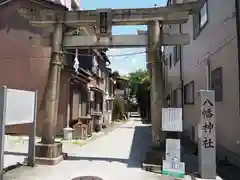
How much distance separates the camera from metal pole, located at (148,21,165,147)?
25.3ft

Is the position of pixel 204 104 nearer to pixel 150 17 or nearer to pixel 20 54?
pixel 150 17

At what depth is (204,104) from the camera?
6.81 metres

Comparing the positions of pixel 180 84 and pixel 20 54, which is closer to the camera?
pixel 20 54

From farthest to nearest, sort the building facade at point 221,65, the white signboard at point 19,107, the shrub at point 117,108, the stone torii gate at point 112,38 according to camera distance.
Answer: the shrub at point 117,108, the stone torii gate at point 112,38, the building facade at point 221,65, the white signboard at point 19,107

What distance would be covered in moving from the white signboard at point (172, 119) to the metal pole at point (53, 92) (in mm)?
3597

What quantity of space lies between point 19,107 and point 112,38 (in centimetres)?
371

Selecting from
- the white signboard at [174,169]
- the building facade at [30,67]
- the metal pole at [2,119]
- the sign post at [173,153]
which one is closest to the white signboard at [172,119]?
the sign post at [173,153]

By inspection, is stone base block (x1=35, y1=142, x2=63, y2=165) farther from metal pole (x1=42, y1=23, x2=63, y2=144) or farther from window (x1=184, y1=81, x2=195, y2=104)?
window (x1=184, y1=81, x2=195, y2=104)

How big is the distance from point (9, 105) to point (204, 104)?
505 cm

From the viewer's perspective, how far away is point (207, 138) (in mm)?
6652

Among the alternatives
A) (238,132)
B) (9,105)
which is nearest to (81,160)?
(9,105)

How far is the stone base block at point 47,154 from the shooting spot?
25.6 ft

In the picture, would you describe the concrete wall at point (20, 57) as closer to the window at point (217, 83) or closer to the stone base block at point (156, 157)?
the stone base block at point (156, 157)

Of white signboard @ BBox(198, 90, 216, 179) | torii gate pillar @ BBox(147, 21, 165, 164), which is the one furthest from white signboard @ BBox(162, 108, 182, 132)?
white signboard @ BBox(198, 90, 216, 179)
